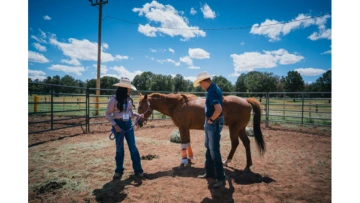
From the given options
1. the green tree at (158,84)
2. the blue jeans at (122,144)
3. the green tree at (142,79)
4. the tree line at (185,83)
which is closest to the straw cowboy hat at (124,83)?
the blue jeans at (122,144)

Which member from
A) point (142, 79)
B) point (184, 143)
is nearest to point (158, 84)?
point (142, 79)

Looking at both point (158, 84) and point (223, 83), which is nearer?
point (223, 83)

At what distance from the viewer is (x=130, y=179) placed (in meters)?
3.57

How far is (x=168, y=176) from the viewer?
373 cm

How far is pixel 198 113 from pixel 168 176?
165 centimetres

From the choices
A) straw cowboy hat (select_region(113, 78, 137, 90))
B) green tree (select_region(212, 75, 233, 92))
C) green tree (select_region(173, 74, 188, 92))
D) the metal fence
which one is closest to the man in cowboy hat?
straw cowboy hat (select_region(113, 78, 137, 90))

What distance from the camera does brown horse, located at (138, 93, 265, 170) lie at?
13.8 ft

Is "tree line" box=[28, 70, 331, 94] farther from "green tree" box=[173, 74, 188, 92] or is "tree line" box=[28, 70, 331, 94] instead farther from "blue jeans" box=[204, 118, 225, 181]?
"blue jeans" box=[204, 118, 225, 181]

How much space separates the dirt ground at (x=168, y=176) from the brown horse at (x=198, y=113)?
56 centimetres

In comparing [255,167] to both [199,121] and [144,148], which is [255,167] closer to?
[199,121]

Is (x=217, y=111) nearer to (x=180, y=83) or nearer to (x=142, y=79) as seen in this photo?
(x=180, y=83)

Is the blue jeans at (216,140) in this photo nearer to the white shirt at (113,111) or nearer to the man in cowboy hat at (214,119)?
the man in cowboy hat at (214,119)

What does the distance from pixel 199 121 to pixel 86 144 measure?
13.2 feet
